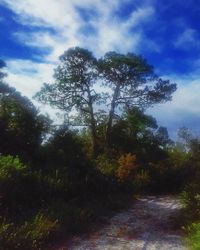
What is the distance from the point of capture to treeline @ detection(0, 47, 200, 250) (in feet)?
35.6

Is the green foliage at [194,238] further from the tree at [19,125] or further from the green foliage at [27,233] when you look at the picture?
the tree at [19,125]

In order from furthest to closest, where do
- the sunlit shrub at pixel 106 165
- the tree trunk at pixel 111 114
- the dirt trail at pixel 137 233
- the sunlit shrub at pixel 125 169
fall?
1. the tree trunk at pixel 111 114
2. the sunlit shrub at pixel 125 169
3. the sunlit shrub at pixel 106 165
4. the dirt trail at pixel 137 233

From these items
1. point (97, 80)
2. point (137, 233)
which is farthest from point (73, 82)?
point (137, 233)

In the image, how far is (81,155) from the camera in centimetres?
1800

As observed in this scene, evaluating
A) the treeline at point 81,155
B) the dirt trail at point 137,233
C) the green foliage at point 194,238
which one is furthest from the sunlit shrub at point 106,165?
the green foliage at point 194,238

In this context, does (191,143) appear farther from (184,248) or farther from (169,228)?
(184,248)

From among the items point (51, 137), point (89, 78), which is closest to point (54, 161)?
point (51, 137)

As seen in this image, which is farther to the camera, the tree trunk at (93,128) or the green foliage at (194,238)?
the tree trunk at (93,128)

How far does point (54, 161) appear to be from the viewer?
16422mm

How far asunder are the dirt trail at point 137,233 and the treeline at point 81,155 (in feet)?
2.33

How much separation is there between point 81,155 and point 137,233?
26.3 feet

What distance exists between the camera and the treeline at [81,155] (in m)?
10.8

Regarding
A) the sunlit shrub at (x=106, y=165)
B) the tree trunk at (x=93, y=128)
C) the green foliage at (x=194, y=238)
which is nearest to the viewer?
the green foliage at (x=194, y=238)

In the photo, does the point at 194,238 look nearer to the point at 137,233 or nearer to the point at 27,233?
the point at 137,233
